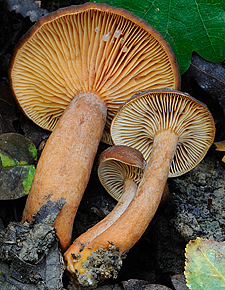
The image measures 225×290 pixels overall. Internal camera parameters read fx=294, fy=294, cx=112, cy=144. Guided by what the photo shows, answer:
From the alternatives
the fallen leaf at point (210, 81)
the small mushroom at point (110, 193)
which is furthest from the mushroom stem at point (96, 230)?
the fallen leaf at point (210, 81)

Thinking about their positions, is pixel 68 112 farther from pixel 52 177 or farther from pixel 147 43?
pixel 147 43

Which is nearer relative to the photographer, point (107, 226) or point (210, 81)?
point (107, 226)

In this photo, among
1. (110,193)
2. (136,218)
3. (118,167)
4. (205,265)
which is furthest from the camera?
(110,193)

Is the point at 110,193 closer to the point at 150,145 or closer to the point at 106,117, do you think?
the point at 150,145

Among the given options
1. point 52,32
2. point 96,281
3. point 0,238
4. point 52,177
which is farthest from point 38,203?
point 52,32

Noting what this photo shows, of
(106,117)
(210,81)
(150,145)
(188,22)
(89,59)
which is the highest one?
(188,22)

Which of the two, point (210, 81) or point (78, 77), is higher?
point (78, 77)

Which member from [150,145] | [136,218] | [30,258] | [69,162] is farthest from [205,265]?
[150,145]
